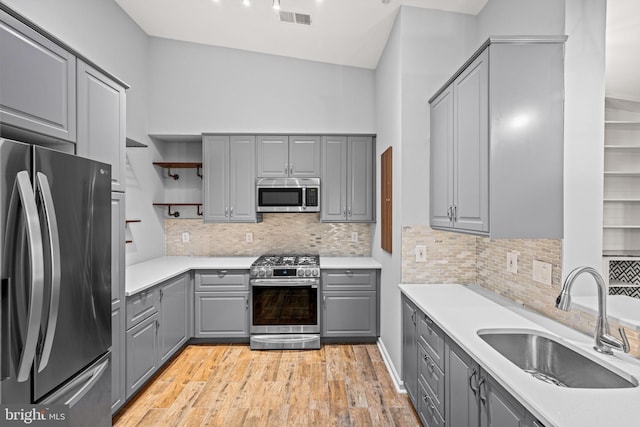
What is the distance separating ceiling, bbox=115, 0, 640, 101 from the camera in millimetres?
2705

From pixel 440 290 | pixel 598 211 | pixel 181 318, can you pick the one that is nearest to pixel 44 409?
pixel 181 318

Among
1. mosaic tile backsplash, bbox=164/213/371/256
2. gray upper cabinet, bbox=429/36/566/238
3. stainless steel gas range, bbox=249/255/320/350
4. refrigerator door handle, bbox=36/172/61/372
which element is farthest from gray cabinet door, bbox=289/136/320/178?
refrigerator door handle, bbox=36/172/61/372

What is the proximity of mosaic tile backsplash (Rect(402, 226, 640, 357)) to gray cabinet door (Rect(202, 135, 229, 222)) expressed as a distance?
2174 millimetres

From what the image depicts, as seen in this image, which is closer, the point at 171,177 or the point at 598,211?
the point at 598,211

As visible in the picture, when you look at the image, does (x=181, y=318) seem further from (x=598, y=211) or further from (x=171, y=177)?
(x=598, y=211)

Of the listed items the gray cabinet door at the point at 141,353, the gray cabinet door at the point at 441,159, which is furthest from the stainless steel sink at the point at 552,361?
the gray cabinet door at the point at 141,353

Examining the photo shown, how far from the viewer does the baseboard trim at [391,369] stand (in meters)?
2.63

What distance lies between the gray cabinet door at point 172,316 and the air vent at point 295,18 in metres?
2.67

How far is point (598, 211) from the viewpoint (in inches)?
65.9

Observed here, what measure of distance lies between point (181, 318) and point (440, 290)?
8.19 feet

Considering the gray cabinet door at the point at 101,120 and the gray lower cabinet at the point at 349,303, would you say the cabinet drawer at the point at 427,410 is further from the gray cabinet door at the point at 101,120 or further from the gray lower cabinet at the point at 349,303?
the gray cabinet door at the point at 101,120

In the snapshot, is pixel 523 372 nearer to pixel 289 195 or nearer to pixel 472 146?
pixel 472 146

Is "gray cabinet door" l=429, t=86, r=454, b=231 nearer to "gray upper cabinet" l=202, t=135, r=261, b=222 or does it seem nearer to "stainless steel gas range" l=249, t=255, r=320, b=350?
"stainless steel gas range" l=249, t=255, r=320, b=350

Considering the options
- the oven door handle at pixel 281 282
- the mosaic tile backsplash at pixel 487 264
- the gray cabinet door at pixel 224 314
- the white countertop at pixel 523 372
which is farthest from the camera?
the gray cabinet door at pixel 224 314
